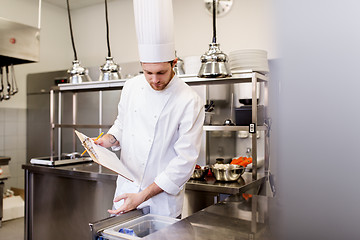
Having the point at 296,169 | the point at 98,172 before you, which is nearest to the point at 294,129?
the point at 296,169

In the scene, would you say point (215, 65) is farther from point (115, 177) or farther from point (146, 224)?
point (146, 224)

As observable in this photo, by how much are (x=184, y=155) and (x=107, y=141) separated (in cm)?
54

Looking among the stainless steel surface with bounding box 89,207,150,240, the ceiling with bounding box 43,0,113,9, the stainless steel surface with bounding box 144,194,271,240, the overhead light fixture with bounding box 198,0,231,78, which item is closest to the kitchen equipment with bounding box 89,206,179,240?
the stainless steel surface with bounding box 89,207,150,240

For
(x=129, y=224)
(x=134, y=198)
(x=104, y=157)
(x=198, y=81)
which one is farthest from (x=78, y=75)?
(x=129, y=224)

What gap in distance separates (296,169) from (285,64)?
0.06 metres

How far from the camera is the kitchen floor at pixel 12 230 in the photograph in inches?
147

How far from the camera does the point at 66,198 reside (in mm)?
3086

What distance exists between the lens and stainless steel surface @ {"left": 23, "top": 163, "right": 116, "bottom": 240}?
288 cm

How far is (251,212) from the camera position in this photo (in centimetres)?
129

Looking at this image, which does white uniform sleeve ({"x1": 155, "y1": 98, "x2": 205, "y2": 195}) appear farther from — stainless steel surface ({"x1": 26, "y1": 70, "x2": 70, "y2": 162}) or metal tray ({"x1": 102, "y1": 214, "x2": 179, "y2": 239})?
stainless steel surface ({"x1": 26, "y1": 70, "x2": 70, "y2": 162})

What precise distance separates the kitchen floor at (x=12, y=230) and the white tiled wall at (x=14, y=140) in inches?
31.7

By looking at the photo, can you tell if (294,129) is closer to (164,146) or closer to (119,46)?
(164,146)

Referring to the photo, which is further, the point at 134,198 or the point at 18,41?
the point at 18,41

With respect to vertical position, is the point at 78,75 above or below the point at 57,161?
above
